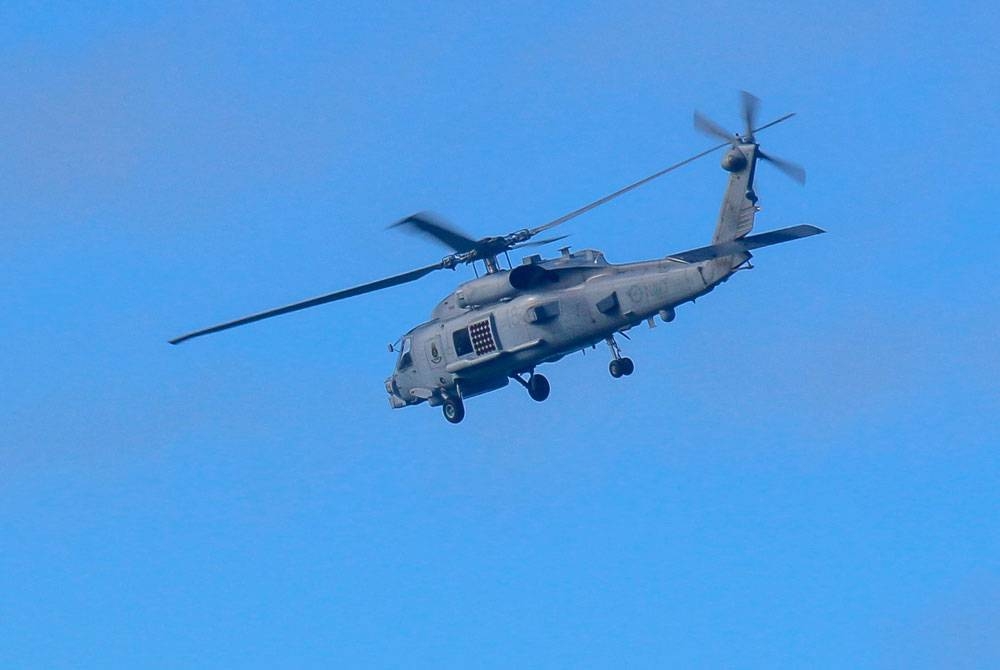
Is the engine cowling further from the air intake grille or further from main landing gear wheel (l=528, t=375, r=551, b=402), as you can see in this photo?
main landing gear wheel (l=528, t=375, r=551, b=402)

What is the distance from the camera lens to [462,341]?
75.2 meters

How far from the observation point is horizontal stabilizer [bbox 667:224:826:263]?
6531cm

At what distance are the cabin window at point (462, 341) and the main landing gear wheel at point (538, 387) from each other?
8.91 feet

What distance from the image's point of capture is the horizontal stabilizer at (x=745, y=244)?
6531 cm

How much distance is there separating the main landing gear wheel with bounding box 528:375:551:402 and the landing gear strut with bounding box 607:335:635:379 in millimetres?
4583

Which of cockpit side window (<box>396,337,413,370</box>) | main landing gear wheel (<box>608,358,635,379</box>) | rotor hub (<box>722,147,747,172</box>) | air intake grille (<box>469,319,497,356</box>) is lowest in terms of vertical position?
main landing gear wheel (<box>608,358,635,379</box>)

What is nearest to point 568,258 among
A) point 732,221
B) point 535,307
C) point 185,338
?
point 535,307

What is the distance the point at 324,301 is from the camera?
7431 cm

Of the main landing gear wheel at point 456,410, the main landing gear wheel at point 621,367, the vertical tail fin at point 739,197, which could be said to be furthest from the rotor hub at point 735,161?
the main landing gear wheel at point 456,410

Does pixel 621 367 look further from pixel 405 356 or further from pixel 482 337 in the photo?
pixel 405 356

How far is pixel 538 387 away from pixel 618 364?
4.94 meters

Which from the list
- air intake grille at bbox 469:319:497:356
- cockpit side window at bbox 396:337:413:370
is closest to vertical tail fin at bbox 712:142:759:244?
air intake grille at bbox 469:319:497:356

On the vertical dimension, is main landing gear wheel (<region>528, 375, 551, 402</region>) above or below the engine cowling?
below

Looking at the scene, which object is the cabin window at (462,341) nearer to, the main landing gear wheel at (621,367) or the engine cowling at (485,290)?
the engine cowling at (485,290)
